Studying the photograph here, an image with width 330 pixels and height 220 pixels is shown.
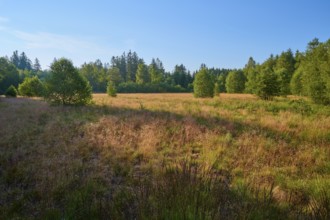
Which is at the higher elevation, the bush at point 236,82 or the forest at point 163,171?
the bush at point 236,82

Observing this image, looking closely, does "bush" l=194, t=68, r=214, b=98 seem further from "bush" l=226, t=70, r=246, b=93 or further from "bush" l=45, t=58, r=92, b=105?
"bush" l=45, t=58, r=92, b=105

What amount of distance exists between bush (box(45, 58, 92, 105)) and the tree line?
296mm

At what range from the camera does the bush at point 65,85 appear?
18.4 meters

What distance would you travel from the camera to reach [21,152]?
264 inches

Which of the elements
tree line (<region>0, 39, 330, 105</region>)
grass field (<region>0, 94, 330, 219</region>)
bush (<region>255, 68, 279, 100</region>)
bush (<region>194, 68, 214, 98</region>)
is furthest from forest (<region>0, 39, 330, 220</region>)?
bush (<region>194, 68, 214, 98</region>)

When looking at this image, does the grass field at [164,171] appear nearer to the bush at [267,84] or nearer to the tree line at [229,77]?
the tree line at [229,77]

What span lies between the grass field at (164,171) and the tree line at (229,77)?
13758 millimetres

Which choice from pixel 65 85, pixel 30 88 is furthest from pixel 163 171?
pixel 30 88

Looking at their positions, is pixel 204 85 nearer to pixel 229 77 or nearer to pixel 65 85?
pixel 229 77

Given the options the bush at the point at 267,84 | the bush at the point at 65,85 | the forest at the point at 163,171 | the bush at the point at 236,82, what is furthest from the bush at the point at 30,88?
the bush at the point at 236,82

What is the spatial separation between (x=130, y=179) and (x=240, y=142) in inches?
174

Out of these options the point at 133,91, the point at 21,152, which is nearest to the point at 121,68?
the point at 133,91

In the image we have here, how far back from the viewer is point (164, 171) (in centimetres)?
454

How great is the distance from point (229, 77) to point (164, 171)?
5825cm
